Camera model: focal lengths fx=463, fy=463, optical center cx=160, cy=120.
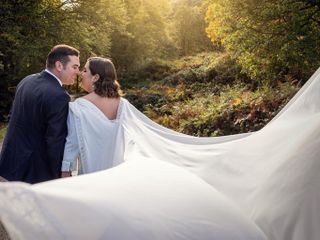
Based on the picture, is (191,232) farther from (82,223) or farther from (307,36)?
(307,36)

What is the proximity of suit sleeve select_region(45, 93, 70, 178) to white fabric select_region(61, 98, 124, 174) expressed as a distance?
Answer: 0.18 feet

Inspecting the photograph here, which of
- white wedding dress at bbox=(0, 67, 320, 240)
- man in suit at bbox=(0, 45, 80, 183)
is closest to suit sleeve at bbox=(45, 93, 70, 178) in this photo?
man in suit at bbox=(0, 45, 80, 183)

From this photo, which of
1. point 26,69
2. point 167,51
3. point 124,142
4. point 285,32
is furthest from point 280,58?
point 167,51

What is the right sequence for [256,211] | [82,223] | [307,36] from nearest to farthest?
1. [82,223]
2. [256,211]
3. [307,36]

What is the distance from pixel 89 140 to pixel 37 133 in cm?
55

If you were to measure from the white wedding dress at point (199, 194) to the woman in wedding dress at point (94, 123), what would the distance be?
0.14 metres

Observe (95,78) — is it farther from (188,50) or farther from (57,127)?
(188,50)

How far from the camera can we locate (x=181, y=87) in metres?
26.5

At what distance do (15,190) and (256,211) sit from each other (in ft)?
5.88

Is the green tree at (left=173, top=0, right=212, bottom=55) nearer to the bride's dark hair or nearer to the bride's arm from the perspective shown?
the bride's dark hair

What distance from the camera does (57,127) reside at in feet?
14.4

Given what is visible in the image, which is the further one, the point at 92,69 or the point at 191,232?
the point at 92,69

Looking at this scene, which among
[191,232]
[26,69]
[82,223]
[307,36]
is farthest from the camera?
[26,69]

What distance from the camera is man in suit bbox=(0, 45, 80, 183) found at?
4441mm
